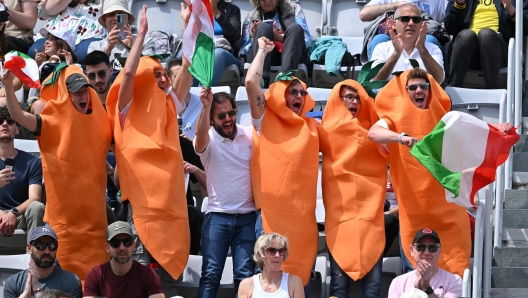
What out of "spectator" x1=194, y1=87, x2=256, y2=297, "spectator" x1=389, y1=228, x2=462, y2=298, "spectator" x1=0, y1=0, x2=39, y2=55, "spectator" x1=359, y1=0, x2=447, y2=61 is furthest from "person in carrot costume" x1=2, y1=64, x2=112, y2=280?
"spectator" x1=359, y1=0, x2=447, y2=61

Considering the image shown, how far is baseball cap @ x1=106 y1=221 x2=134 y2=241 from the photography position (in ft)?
25.1

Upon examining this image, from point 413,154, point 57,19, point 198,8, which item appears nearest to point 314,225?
point 413,154

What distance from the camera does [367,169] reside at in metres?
8.12

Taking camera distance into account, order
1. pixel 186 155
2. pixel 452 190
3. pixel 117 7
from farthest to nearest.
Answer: pixel 117 7
pixel 186 155
pixel 452 190

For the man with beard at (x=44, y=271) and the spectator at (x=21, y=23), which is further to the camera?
the spectator at (x=21, y=23)

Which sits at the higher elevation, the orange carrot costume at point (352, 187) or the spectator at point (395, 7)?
the spectator at point (395, 7)

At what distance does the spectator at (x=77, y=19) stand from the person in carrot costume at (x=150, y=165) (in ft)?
9.03

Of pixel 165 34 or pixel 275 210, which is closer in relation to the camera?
pixel 275 210

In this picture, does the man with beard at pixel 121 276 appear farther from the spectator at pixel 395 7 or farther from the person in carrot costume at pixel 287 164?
the spectator at pixel 395 7

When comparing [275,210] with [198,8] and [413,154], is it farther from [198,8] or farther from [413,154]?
[198,8]

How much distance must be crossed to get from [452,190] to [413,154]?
36cm

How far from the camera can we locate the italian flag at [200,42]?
8.26 m

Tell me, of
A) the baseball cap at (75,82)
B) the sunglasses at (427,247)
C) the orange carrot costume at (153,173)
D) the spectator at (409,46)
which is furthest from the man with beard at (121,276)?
the spectator at (409,46)

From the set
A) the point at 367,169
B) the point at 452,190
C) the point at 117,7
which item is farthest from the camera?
the point at 117,7
